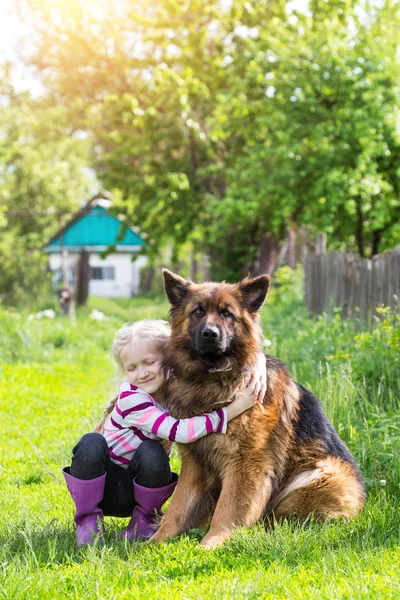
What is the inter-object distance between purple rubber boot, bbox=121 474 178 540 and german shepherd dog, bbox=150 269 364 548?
0.48ft

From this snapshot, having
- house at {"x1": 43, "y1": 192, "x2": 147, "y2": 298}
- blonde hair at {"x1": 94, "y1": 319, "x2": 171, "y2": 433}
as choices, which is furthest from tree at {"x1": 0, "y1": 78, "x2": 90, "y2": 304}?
blonde hair at {"x1": 94, "y1": 319, "x2": 171, "y2": 433}

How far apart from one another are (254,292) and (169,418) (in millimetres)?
896

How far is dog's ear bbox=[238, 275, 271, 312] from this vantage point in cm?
409

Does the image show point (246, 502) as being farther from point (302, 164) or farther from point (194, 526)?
point (302, 164)

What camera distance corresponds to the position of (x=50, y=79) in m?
29.8

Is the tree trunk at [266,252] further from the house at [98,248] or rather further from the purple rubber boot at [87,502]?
the purple rubber boot at [87,502]

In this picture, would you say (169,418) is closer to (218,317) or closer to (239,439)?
(239,439)

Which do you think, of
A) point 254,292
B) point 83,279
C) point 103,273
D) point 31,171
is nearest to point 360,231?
point 83,279

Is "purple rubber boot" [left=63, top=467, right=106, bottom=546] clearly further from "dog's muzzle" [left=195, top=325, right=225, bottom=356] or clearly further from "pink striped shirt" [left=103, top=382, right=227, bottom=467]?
"dog's muzzle" [left=195, top=325, right=225, bottom=356]

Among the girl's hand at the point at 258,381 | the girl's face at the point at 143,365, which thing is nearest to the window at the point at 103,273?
the girl's face at the point at 143,365

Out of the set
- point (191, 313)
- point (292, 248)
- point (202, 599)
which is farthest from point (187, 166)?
point (202, 599)

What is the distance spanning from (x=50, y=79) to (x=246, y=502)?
29.0m

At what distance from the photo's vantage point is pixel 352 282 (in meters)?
11.9

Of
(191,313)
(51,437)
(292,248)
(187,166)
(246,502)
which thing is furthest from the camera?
(292,248)
